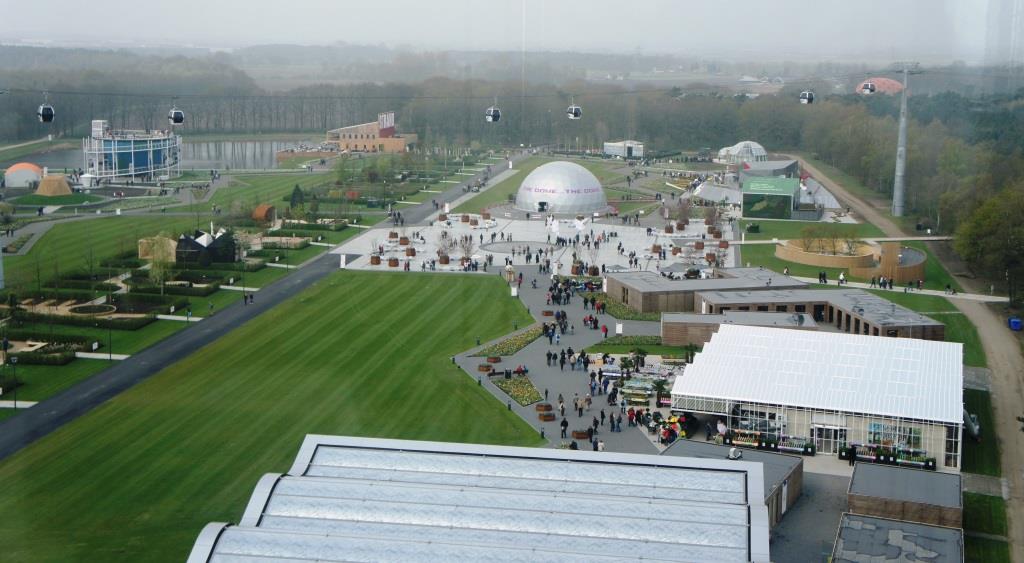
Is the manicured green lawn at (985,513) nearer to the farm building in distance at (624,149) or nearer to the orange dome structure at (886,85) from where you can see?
the orange dome structure at (886,85)

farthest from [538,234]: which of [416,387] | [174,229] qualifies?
[416,387]

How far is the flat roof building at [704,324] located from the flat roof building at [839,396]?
366 cm

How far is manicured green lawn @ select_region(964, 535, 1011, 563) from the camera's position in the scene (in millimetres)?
14695

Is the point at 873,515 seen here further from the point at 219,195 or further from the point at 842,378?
the point at 219,195

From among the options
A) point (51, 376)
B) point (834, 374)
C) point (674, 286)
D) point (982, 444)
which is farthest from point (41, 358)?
point (982, 444)

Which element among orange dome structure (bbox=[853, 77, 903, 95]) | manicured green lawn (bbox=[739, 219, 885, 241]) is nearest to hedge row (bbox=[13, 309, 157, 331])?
manicured green lawn (bbox=[739, 219, 885, 241])

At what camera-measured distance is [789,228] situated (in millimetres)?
44688

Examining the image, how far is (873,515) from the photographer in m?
15.3

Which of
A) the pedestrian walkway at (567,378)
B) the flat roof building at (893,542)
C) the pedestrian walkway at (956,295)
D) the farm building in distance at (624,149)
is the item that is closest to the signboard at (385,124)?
the farm building in distance at (624,149)

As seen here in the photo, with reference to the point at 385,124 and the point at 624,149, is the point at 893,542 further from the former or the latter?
the point at 624,149

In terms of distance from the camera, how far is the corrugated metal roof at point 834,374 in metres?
19.0

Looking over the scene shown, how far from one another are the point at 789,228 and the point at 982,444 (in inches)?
1020

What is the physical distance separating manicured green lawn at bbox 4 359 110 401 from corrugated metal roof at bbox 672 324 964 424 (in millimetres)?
11604

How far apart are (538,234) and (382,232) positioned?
592 cm
